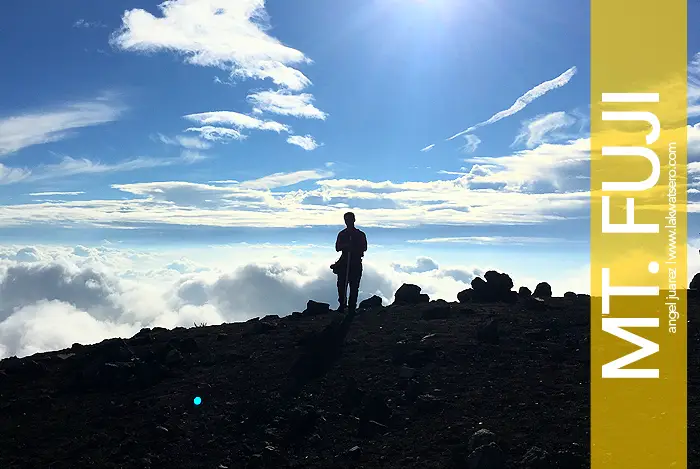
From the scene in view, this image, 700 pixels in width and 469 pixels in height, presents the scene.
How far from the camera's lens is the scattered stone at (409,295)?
20.4 meters

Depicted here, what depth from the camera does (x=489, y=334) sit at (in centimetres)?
1425

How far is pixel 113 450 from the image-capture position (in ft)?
33.9

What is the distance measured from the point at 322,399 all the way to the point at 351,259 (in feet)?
25.9

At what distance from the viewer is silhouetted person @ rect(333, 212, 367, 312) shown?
1906 centimetres

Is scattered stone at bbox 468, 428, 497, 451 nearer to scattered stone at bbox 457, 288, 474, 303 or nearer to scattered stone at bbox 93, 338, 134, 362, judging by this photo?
scattered stone at bbox 93, 338, 134, 362

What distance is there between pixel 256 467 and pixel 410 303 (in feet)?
36.3

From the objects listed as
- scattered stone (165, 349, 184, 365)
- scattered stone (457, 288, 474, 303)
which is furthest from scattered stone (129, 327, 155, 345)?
scattered stone (457, 288, 474, 303)

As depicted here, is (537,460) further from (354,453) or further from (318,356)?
(318,356)

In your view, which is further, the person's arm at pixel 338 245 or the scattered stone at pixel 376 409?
the person's arm at pixel 338 245

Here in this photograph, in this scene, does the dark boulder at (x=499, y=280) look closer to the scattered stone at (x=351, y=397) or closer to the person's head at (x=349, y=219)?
the person's head at (x=349, y=219)

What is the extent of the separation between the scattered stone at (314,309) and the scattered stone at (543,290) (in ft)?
25.3

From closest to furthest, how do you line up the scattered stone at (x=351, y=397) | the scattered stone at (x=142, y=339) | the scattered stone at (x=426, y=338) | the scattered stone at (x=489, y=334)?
1. the scattered stone at (x=351, y=397)
2. the scattered stone at (x=489, y=334)
3. the scattered stone at (x=426, y=338)
4. the scattered stone at (x=142, y=339)

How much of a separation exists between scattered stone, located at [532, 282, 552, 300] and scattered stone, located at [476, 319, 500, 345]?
6655mm

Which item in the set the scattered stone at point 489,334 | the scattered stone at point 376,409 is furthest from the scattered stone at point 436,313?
the scattered stone at point 376,409
